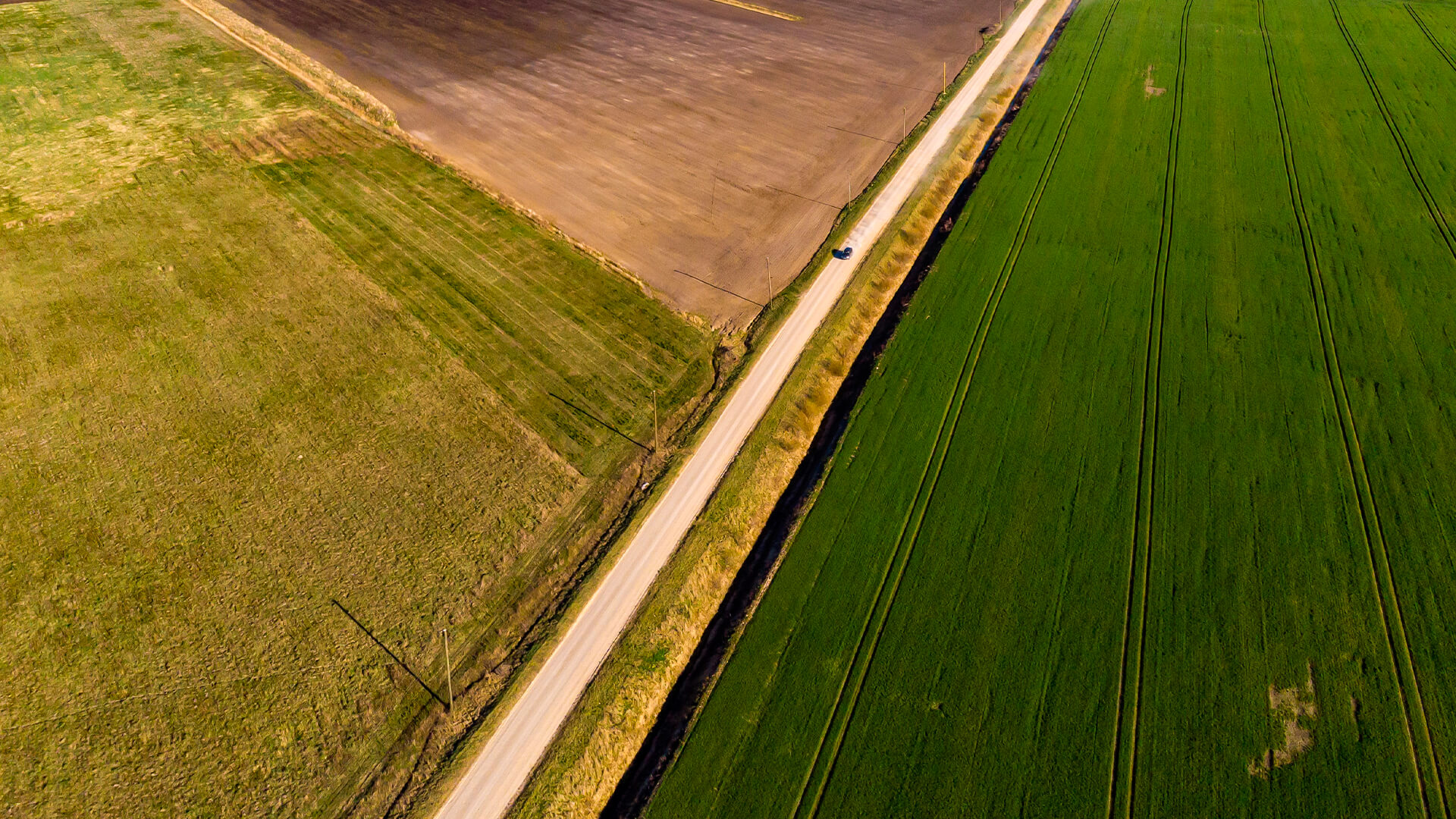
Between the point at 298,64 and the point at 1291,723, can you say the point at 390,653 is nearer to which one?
the point at 1291,723

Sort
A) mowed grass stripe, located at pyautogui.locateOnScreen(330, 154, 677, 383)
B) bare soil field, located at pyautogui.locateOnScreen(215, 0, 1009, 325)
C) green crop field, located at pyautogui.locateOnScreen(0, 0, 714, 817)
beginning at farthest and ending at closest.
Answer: bare soil field, located at pyautogui.locateOnScreen(215, 0, 1009, 325) < mowed grass stripe, located at pyautogui.locateOnScreen(330, 154, 677, 383) < green crop field, located at pyautogui.locateOnScreen(0, 0, 714, 817)

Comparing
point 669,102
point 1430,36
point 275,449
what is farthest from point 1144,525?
point 1430,36

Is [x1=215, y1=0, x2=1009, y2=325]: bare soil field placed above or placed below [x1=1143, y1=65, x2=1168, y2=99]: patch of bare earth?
below

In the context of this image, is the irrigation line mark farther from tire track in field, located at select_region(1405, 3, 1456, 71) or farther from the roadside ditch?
tire track in field, located at select_region(1405, 3, 1456, 71)

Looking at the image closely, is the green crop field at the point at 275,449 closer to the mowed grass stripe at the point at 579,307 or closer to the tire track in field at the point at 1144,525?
the mowed grass stripe at the point at 579,307

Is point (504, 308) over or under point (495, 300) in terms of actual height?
under

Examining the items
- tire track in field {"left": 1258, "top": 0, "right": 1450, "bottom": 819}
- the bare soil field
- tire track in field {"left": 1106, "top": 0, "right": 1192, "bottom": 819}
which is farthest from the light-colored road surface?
tire track in field {"left": 1258, "top": 0, "right": 1450, "bottom": 819}
